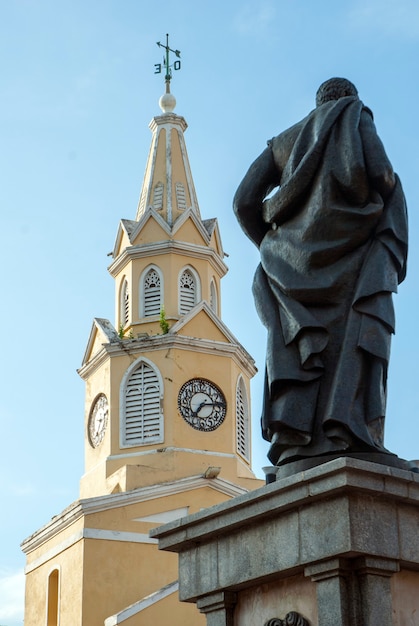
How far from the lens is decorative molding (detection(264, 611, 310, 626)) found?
7.27 meters

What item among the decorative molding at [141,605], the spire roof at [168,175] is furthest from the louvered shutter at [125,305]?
the decorative molding at [141,605]

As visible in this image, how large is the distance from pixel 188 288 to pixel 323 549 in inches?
1038

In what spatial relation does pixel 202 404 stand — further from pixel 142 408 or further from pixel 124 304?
pixel 124 304

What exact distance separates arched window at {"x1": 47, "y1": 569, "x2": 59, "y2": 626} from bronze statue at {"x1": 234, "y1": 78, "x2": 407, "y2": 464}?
23520 millimetres

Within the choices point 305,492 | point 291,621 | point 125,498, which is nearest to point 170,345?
point 125,498

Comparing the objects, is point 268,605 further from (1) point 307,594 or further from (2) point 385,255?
(2) point 385,255

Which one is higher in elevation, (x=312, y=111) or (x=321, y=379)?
(x=312, y=111)

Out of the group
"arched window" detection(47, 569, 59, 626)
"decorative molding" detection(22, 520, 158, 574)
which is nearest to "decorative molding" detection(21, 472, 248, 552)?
"decorative molding" detection(22, 520, 158, 574)

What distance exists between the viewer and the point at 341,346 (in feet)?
26.2

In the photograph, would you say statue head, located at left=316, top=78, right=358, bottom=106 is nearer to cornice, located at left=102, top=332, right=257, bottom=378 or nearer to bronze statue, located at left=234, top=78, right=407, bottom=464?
bronze statue, located at left=234, top=78, right=407, bottom=464

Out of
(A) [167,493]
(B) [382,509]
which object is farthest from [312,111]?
(A) [167,493]

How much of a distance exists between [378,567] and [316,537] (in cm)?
39

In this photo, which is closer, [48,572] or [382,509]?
[382,509]

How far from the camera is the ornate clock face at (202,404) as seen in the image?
31.2 metres
